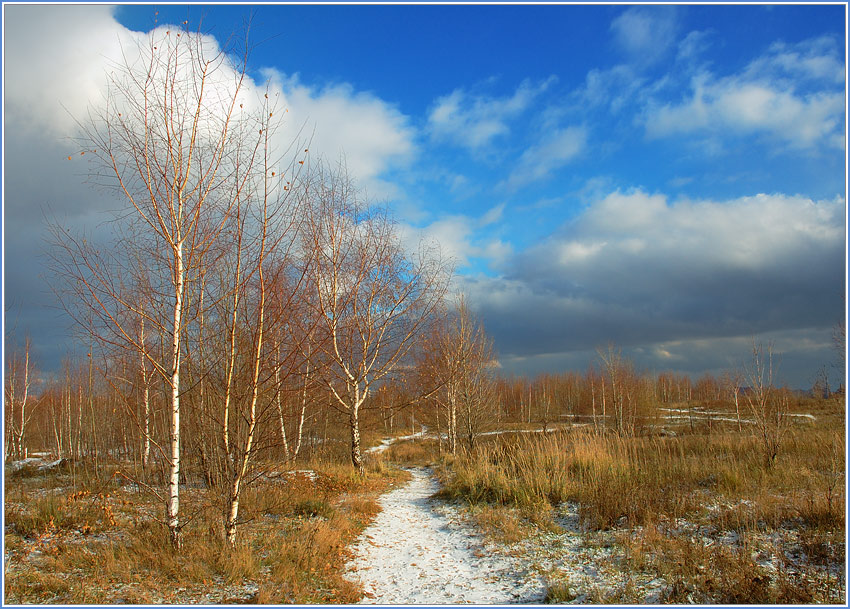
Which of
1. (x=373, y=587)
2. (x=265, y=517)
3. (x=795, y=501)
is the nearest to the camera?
(x=373, y=587)

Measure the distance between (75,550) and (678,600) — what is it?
22.8 ft

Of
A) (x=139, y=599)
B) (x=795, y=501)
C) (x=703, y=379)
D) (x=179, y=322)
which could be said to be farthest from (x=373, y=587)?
(x=703, y=379)

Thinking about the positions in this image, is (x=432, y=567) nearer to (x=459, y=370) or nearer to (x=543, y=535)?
(x=543, y=535)

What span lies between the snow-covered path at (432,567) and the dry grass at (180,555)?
12.6 inches

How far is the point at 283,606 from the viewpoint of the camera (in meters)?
4.22

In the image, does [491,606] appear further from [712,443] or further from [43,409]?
[43,409]

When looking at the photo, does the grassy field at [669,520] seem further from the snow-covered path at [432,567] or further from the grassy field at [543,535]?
the snow-covered path at [432,567]

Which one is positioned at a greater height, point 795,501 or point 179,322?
point 179,322

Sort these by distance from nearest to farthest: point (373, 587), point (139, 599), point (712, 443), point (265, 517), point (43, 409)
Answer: point (139, 599) → point (373, 587) → point (265, 517) → point (712, 443) → point (43, 409)

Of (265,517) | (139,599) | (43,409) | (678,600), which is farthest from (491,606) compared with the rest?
(43,409)

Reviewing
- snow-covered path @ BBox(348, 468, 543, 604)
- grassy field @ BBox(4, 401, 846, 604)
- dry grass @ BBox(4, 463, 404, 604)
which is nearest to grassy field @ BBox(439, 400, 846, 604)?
grassy field @ BBox(4, 401, 846, 604)

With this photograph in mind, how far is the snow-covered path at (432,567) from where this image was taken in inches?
192

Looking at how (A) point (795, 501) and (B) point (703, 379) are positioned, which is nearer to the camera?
(A) point (795, 501)

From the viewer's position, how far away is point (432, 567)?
227 inches
